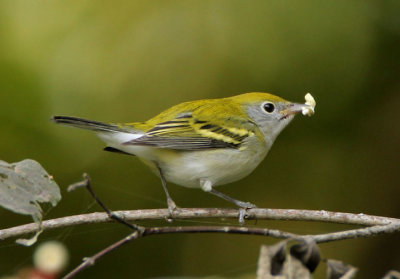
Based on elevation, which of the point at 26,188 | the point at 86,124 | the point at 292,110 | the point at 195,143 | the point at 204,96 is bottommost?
the point at 26,188

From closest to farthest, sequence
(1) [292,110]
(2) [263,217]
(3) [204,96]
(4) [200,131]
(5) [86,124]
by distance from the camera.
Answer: (2) [263,217] → (5) [86,124] → (4) [200,131] → (1) [292,110] → (3) [204,96]

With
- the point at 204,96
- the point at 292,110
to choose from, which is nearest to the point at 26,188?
the point at 292,110

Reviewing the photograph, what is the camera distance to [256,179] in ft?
12.5

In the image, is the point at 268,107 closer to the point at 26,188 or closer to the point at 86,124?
the point at 86,124

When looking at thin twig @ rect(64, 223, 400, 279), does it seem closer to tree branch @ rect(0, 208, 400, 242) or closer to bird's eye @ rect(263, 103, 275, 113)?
tree branch @ rect(0, 208, 400, 242)

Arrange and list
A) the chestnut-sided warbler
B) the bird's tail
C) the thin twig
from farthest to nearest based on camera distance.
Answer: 1. the chestnut-sided warbler
2. the bird's tail
3. the thin twig

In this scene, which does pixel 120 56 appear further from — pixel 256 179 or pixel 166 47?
pixel 256 179

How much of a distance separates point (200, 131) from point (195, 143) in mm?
124

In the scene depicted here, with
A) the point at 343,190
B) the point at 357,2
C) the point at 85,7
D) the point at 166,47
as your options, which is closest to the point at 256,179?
the point at 343,190

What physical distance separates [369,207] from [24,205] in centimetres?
280

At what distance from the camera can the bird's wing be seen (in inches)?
109

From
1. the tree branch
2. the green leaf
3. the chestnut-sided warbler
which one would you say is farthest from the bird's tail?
the green leaf

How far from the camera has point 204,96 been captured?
394 centimetres

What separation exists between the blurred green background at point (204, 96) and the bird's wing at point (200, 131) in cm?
71
